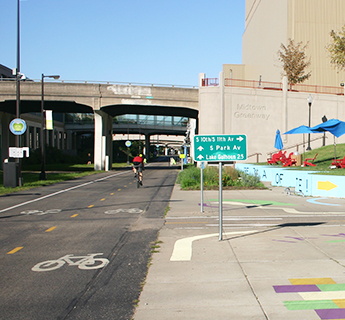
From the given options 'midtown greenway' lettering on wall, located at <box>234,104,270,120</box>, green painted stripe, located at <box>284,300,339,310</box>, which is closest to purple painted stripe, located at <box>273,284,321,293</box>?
green painted stripe, located at <box>284,300,339,310</box>

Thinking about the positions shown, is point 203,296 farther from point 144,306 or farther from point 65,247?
point 65,247

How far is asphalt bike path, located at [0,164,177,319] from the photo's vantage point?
15.8 ft

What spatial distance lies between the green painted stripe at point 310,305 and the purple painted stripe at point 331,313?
91 mm

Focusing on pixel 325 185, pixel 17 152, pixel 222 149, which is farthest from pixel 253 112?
pixel 222 149

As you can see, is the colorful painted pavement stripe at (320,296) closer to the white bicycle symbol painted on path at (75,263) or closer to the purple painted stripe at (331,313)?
the purple painted stripe at (331,313)

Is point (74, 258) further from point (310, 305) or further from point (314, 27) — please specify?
point (314, 27)

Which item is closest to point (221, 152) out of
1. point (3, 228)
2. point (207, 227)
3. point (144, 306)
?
point (207, 227)

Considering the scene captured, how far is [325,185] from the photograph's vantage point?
53.7 feet

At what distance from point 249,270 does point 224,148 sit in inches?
125

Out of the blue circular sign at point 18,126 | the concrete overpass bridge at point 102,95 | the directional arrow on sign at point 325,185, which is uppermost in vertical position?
the concrete overpass bridge at point 102,95

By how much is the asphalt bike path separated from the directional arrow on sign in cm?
720

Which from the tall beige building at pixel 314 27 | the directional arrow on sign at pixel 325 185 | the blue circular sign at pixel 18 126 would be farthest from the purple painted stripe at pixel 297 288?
the tall beige building at pixel 314 27

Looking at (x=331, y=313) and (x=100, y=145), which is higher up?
(x=100, y=145)

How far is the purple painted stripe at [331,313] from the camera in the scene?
430cm
